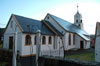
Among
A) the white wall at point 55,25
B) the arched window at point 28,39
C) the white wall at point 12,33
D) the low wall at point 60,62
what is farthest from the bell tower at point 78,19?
the low wall at point 60,62

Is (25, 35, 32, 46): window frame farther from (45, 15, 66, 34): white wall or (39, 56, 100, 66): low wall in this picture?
(45, 15, 66, 34): white wall

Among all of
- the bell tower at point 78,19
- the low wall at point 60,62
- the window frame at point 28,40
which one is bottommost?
the low wall at point 60,62

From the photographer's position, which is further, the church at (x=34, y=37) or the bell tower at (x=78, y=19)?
the bell tower at (x=78, y=19)

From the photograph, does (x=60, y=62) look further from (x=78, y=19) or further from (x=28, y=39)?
(x=78, y=19)

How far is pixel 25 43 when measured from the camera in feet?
47.2

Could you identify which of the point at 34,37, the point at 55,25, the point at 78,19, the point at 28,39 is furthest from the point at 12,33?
the point at 78,19

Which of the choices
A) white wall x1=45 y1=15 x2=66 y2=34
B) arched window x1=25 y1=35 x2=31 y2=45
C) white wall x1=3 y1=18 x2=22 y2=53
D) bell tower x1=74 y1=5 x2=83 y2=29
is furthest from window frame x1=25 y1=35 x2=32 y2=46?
bell tower x1=74 y1=5 x2=83 y2=29

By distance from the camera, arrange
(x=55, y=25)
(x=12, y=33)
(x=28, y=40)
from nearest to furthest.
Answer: (x=28, y=40) < (x=12, y=33) < (x=55, y=25)

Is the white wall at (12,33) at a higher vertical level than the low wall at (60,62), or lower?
higher

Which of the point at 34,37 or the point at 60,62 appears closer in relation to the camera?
the point at 60,62

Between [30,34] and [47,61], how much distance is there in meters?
8.18

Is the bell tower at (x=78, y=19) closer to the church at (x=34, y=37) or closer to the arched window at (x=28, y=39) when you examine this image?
the church at (x=34, y=37)

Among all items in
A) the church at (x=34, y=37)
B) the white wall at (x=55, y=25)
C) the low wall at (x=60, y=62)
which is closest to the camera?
the low wall at (x=60, y=62)

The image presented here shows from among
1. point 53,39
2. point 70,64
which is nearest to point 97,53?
point 70,64
